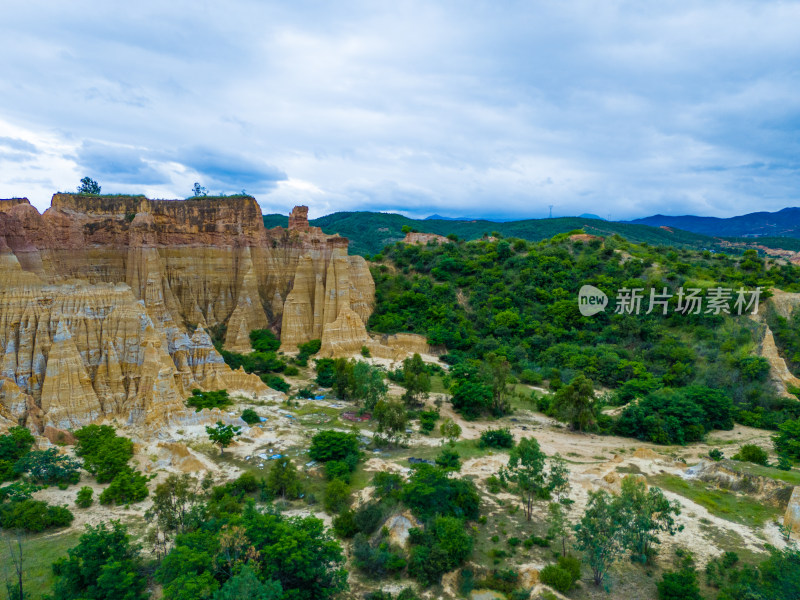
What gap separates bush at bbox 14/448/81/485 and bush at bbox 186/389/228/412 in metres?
7.57

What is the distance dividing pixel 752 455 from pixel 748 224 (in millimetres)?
171567

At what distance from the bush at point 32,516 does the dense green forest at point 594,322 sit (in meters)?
24.0

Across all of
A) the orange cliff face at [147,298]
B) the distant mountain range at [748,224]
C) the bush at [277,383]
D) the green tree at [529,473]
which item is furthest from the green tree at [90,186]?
the distant mountain range at [748,224]

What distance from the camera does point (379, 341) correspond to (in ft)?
154

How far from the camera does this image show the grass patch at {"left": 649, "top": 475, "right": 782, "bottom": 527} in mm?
20125

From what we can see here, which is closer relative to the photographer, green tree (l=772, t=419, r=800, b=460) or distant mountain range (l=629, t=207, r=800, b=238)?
green tree (l=772, t=419, r=800, b=460)

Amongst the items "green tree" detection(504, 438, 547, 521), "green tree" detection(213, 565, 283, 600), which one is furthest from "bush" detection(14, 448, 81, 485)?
"green tree" detection(504, 438, 547, 521)

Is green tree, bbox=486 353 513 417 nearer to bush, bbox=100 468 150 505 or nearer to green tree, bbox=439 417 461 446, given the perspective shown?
green tree, bbox=439 417 461 446

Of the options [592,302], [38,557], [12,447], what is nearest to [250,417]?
[12,447]

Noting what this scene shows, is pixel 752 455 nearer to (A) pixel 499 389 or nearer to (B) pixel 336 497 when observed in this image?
(A) pixel 499 389

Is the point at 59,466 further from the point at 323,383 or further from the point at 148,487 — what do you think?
the point at 323,383

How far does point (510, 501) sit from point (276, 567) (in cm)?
1201

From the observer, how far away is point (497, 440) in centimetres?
2808

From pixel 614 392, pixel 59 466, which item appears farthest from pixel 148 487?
pixel 614 392
